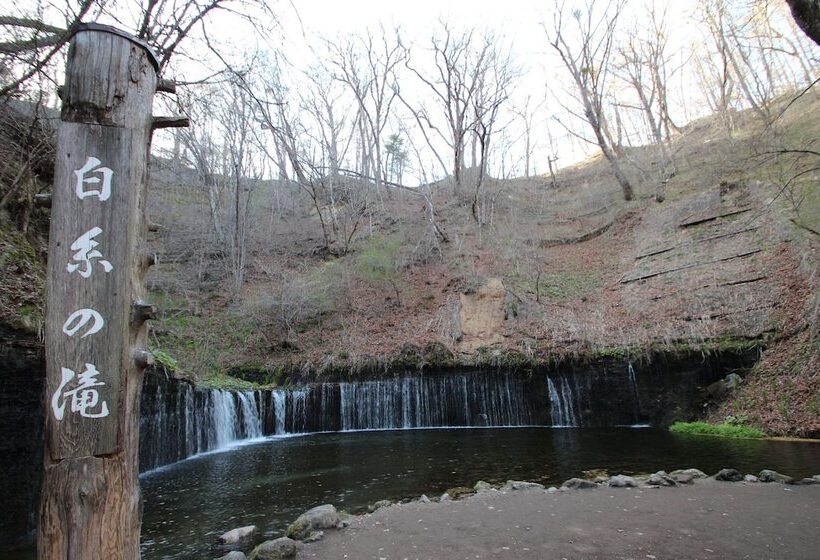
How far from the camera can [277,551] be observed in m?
3.96

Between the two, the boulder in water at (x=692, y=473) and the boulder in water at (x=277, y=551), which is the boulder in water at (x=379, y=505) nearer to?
the boulder in water at (x=277, y=551)

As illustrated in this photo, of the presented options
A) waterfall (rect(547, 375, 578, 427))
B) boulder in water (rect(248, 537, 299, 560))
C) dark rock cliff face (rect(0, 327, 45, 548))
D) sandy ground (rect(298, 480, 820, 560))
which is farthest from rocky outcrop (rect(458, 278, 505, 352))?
dark rock cliff face (rect(0, 327, 45, 548))

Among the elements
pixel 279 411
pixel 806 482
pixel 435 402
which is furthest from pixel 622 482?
pixel 279 411

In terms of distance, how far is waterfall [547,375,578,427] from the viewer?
12336 mm

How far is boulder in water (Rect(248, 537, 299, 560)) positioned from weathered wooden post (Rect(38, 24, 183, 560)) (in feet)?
7.29

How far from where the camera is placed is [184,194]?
23.7m

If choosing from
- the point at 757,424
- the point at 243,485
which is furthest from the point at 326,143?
the point at 757,424

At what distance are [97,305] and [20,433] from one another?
14.2ft

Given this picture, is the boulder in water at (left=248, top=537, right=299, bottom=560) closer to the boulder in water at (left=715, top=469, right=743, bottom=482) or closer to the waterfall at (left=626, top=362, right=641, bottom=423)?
the boulder in water at (left=715, top=469, right=743, bottom=482)

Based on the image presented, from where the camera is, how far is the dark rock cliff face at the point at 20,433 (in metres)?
4.81

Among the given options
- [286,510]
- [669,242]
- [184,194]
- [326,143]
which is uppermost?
[326,143]

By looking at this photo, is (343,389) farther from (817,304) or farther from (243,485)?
(817,304)

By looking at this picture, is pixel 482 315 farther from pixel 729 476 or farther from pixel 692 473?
pixel 729 476

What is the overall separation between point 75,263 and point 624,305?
15034mm
